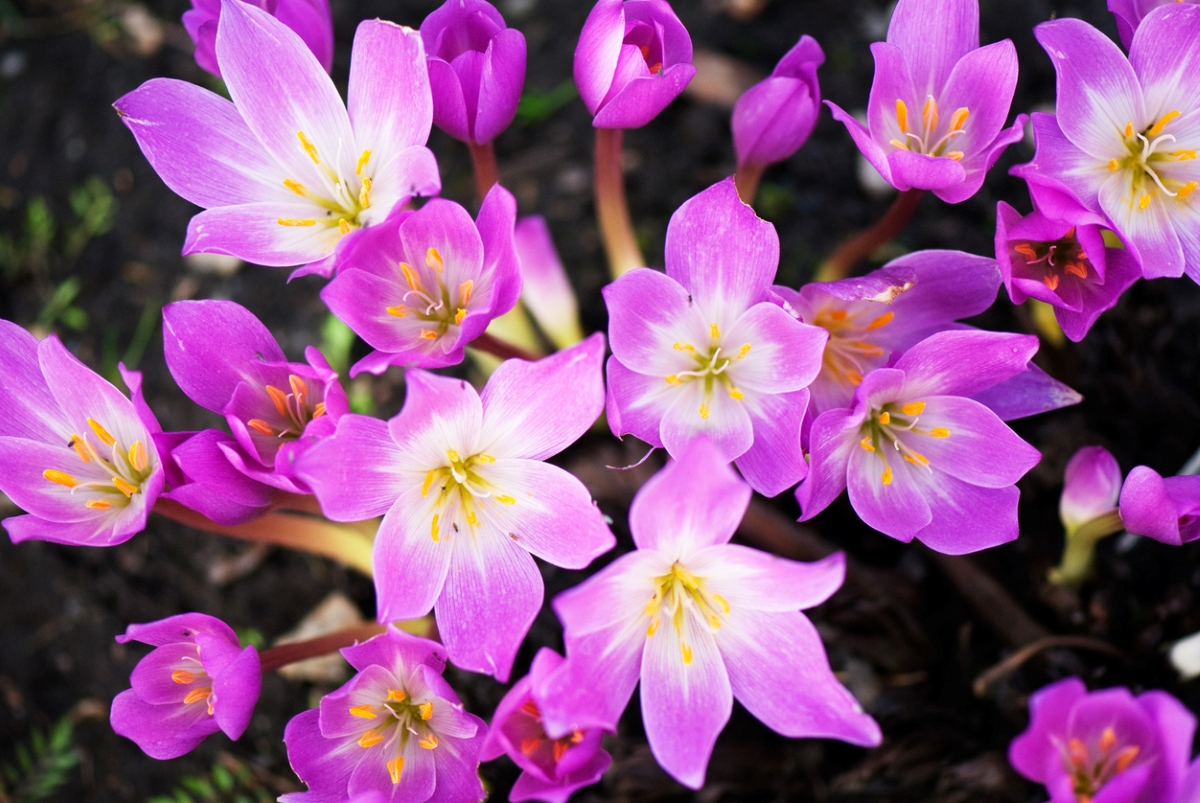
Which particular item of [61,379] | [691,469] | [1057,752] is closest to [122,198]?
[61,379]

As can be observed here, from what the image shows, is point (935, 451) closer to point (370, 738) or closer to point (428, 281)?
point (428, 281)

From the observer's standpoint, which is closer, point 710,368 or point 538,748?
point 538,748

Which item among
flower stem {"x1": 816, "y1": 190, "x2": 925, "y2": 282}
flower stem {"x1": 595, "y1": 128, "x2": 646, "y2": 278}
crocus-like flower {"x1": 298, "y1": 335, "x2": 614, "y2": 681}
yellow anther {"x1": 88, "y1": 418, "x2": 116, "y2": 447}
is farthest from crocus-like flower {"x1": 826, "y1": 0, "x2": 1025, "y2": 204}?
yellow anther {"x1": 88, "y1": 418, "x2": 116, "y2": 447}

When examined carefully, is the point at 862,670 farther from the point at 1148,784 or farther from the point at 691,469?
the point at 691,469

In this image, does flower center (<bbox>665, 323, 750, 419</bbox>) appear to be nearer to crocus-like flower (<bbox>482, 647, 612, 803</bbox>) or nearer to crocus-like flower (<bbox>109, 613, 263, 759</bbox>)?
crocus-like flower (<bbox>482, 647, 612, 803</bbox>)

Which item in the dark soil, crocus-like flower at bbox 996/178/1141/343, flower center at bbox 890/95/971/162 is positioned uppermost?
flower center at bbox 890/95/971/162

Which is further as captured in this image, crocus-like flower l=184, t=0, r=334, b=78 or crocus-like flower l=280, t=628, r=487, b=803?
crocus-like flower l=184, t=0, r=334, b=78

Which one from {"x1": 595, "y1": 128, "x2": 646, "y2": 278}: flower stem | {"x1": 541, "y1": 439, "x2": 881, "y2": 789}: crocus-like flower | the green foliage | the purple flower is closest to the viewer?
{"x1": 541, "y1": 439, "x2": 881, "y2": 789}: crocus-like flower

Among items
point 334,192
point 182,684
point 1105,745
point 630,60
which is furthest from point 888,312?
point 182,684
